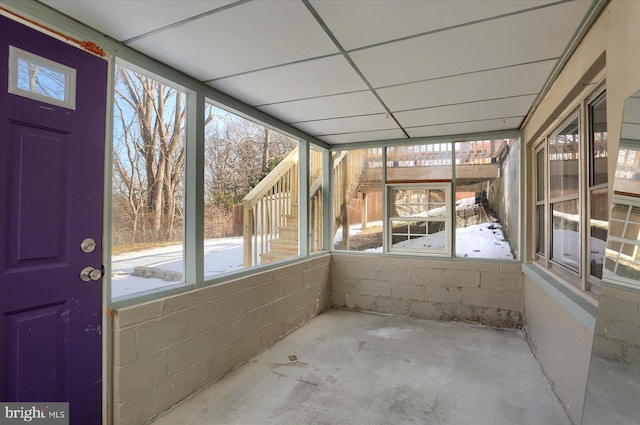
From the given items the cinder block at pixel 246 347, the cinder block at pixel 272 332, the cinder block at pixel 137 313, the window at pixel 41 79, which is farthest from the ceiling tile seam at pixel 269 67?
the cinder block at pixel 272 332

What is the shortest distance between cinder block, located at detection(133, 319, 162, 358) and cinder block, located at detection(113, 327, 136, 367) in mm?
28

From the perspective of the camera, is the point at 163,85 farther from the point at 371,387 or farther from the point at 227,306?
the point at 371,387

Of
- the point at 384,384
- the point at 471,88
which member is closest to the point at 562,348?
the point at 384,384

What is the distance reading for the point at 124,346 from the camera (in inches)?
79.4

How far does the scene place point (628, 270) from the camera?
4.24 ft

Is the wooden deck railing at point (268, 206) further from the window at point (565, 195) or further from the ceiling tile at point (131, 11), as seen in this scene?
the window at point (565, 195)

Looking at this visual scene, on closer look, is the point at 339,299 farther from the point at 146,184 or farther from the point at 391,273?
the point at 146,184

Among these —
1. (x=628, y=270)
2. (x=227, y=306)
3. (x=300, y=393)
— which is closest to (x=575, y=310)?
(x=628, y=270)

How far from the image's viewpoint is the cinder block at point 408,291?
4383mm

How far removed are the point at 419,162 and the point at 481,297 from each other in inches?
76.1

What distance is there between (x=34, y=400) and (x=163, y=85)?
2.10 m

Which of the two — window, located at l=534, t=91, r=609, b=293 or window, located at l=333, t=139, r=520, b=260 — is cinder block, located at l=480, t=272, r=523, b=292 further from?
window, located at l=534, t=91, r=609, b=293

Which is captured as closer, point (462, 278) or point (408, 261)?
point (462, 278)

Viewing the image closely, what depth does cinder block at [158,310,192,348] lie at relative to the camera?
227cm
